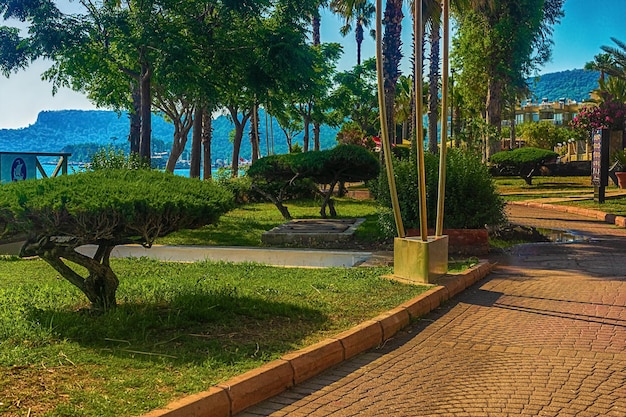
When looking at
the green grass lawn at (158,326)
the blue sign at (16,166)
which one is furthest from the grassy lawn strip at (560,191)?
the blue sign at (16,166)

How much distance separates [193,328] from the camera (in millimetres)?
5770

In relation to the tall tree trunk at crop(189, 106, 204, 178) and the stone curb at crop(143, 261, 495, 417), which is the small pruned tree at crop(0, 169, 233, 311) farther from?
the tall tree trunk at crop(189, 106, 204, 178)

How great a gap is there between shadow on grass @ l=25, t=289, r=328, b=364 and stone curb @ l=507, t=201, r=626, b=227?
43.3ft

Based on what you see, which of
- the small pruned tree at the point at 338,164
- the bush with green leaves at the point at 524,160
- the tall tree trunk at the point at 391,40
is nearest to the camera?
the small pruned tree at the point at 338,164

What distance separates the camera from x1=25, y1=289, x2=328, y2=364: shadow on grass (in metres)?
5.11

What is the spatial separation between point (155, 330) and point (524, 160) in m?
33.0

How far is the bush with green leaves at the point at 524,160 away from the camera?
3588 cm

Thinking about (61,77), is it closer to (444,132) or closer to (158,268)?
(158,268)

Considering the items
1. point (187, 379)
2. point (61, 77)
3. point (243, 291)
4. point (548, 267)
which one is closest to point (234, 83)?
point (61, 77)

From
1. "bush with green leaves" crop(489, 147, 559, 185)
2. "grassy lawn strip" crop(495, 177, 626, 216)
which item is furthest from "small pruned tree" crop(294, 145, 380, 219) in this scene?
"bush with green leaves" crop(489, 147, 559, 185)

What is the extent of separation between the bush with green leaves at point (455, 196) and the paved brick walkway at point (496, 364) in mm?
3241

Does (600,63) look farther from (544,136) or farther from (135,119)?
(135,119)

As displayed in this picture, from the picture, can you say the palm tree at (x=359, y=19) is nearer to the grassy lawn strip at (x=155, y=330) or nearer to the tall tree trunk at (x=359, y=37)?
the tall tree trunk at (x=359, y=37)

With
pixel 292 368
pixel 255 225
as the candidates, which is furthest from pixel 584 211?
pixel 292 368
